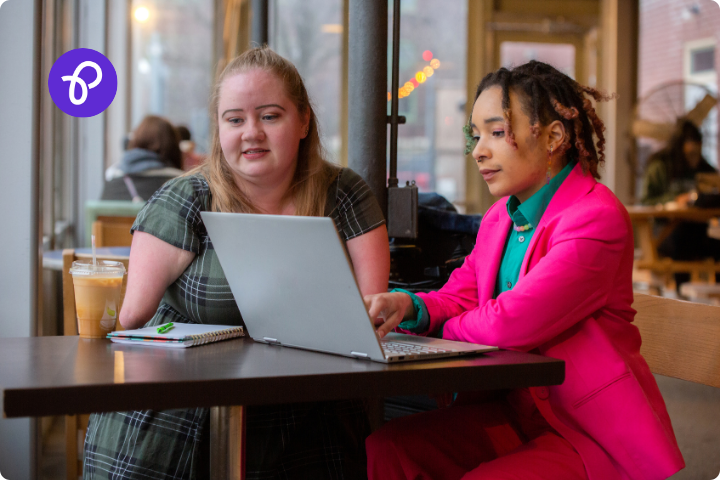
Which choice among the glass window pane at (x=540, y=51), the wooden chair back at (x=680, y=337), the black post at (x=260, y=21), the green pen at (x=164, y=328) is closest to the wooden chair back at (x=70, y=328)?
the black post at (x=260, y=21)

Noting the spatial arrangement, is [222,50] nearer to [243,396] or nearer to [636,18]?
[636,18]

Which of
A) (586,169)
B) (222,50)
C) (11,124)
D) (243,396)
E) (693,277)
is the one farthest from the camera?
(222,50)

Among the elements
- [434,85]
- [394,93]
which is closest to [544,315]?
[394,93]

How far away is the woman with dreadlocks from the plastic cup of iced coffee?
47 cm

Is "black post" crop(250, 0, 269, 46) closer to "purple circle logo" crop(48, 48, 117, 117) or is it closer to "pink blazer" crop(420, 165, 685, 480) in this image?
"purple circle logo" crop(48, 48, 117, 117)

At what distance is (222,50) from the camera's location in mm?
7641

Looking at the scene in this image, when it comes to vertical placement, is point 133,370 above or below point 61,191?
below

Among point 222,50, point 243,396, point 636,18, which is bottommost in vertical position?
point 243,396

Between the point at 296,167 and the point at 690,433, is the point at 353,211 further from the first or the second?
the point at 690,433

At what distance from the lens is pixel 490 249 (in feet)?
4.89

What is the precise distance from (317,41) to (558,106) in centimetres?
690

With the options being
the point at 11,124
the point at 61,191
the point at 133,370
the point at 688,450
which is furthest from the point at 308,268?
the point at 61,191

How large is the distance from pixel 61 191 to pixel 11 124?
9.08ft

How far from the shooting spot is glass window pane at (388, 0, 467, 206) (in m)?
8.30
